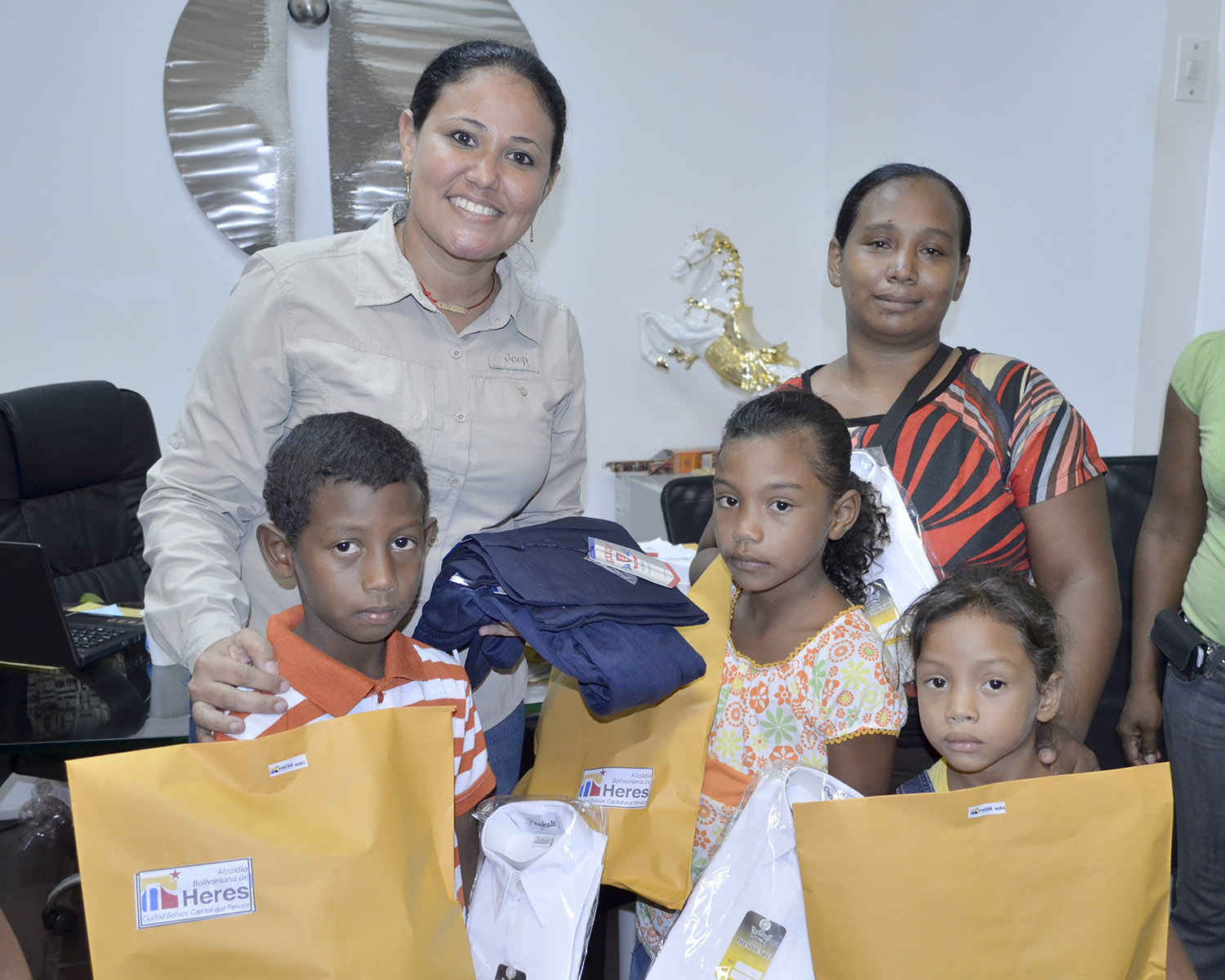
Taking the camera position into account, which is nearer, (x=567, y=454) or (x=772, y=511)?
(x=772, y=511)

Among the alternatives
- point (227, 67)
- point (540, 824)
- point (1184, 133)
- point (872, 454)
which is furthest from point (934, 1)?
point (540, 824)

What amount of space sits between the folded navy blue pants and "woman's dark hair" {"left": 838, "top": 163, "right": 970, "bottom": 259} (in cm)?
73

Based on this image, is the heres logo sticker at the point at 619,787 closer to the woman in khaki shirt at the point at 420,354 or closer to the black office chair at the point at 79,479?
the woman in khaki shirt at the point at 420,354

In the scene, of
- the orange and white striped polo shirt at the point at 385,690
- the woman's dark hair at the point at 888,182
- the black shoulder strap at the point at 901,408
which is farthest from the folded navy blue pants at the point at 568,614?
the woman's dark hair at the point at 888,182

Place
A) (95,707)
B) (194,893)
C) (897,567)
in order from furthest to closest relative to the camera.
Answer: (95,707) < (897,567) < (194,893)

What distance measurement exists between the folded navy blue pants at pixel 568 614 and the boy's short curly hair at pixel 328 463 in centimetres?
13

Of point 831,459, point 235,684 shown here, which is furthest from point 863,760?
point 235,684

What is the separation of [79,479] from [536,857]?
7.12ft

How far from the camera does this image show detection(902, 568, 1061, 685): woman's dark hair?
1369mm

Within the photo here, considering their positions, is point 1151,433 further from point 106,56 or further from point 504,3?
point 106,56

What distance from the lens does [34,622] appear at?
1.81 metres

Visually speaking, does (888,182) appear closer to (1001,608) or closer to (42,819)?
(1001,608)

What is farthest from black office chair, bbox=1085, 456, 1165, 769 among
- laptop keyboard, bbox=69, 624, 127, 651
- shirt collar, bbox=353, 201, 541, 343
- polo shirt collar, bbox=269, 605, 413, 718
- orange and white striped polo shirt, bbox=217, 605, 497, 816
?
laptop keyboard, bbox=69, 624, 127, 651

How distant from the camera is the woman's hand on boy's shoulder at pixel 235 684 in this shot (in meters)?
1.15
